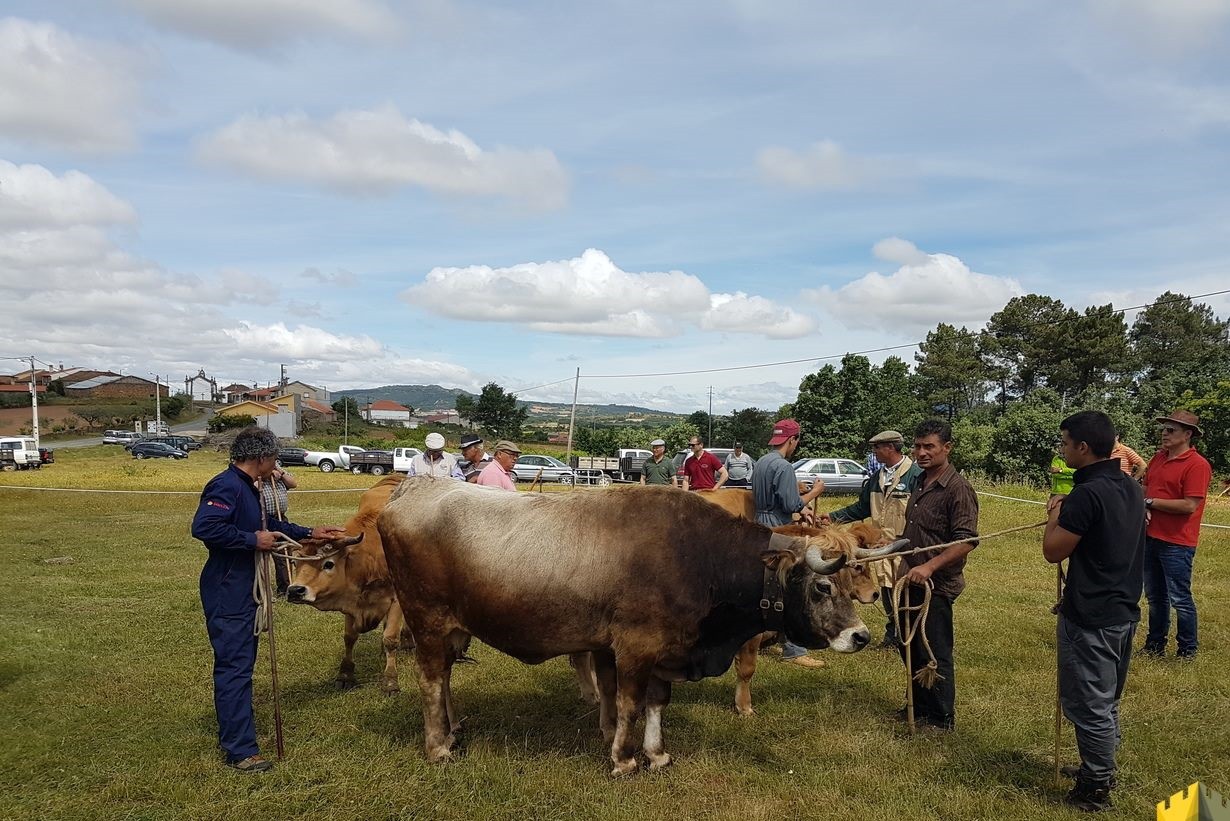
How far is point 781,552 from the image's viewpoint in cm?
544

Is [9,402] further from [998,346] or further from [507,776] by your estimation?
[507,776]

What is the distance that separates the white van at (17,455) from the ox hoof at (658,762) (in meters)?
53.8

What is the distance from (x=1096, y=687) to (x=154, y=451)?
207 ft

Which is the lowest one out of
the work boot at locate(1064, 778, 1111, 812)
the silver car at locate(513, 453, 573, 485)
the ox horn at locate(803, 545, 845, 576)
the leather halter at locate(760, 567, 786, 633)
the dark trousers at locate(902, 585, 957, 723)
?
the silver car at locate(513, 453, 573, 485)

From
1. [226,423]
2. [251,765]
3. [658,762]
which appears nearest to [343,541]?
[251,765]

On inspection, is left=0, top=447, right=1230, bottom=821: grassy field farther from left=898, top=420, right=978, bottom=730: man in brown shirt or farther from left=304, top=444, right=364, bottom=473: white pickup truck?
left=304, top=444, right=364, bottom=473: white pickup truck

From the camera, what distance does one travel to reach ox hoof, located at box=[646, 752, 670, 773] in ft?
18.5

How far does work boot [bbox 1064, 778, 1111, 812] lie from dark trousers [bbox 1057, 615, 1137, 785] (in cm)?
4

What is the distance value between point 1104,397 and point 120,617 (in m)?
36.8

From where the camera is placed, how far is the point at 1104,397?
3400 cm

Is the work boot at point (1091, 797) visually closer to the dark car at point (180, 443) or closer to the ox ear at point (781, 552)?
the ox ear at point (781, 552)

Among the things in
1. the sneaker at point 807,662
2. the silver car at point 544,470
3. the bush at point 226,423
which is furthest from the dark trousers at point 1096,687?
the bush at point 226,423

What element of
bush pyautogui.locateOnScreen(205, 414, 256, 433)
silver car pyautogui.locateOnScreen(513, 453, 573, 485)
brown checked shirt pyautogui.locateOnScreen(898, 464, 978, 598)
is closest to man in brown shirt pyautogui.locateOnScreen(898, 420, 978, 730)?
brown checked shirt pyautogui.locateOnScreen(898, 464, 978, 598)

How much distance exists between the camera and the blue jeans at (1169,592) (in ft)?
24.6
